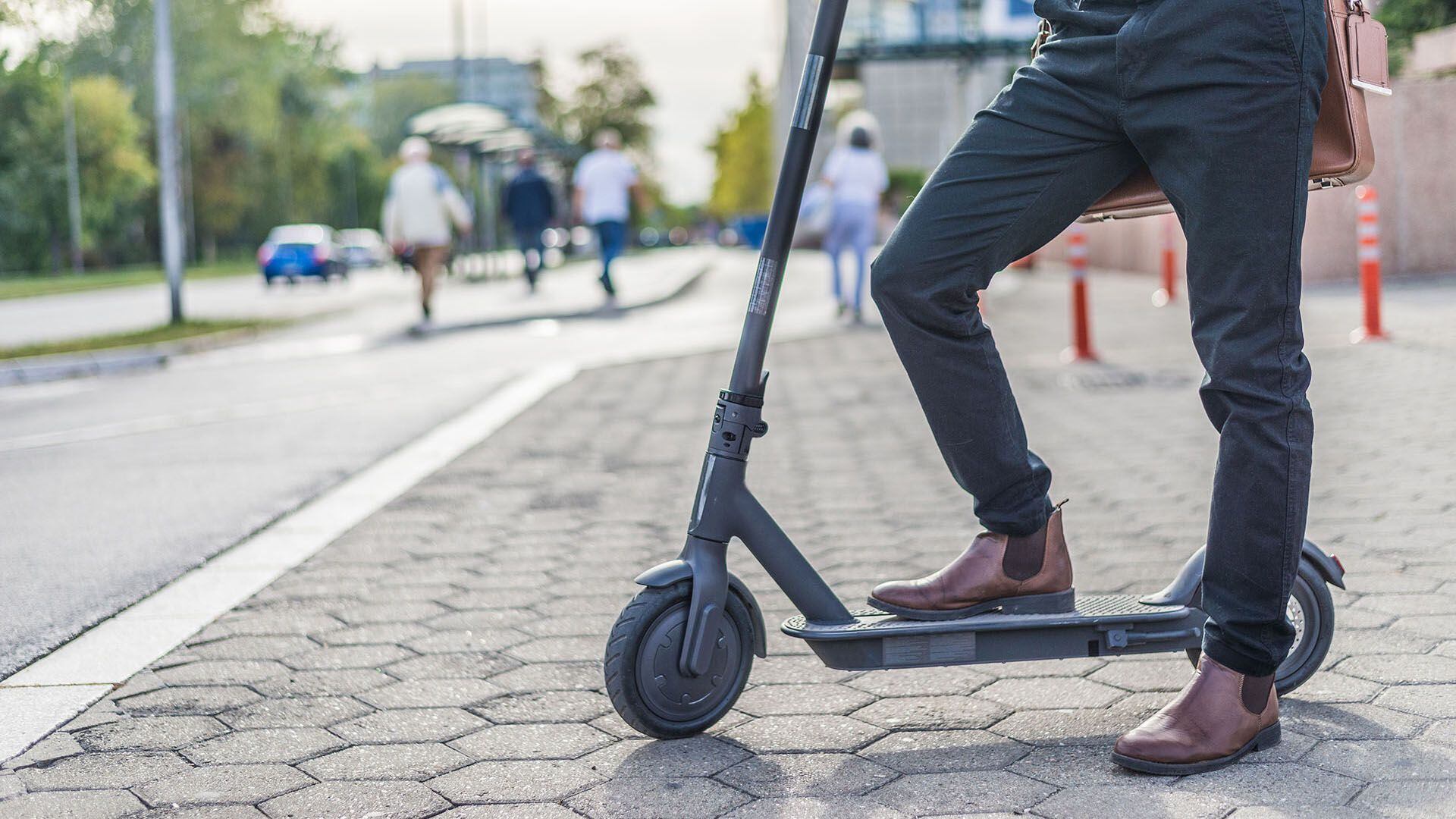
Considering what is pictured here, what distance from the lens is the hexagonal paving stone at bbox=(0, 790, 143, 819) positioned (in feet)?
8.04

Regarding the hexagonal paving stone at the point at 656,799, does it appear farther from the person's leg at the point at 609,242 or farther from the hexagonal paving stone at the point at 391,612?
the person's leg at the point at 609,242

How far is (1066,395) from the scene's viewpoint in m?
8.41

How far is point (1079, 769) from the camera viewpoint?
254 centimetres

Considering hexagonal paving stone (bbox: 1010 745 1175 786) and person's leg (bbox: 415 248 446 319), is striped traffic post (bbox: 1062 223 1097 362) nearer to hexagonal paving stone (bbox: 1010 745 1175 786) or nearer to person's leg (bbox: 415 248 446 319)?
hexagonal paving stone (bbox: 1010 745 1175 786)

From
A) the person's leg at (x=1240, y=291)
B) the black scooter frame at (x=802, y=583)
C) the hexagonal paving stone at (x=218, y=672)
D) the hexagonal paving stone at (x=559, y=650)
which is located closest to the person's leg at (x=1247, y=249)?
the person's leg at (x=1240, y=291)

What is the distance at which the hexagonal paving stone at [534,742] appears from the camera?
272 centimetres

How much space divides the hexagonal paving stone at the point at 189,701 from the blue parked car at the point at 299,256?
3281 centimetres

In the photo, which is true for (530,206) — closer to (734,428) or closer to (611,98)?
(734,428)

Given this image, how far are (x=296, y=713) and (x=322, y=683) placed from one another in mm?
222

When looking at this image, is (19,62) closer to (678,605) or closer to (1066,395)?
(1066,395)

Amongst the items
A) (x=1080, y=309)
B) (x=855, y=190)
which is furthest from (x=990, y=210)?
(x=855, y=190)

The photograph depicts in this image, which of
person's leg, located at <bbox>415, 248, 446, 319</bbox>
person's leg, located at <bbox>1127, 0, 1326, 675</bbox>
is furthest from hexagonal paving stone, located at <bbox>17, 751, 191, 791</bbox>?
person's leg, located at <bbox>415, 248, 446, 319</bbox>

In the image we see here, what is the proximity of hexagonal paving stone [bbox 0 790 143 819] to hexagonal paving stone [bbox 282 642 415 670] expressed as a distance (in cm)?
84

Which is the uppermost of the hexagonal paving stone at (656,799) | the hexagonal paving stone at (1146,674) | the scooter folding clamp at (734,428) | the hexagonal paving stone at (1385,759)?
the scooter folding clamp at (734,428)
